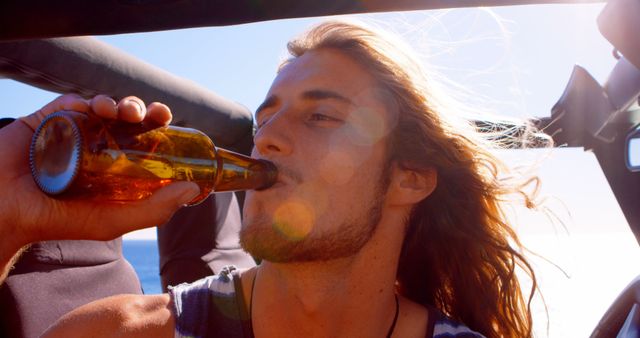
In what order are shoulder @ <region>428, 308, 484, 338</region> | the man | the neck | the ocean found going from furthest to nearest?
the ocean → shoulder @ <region>428, 308, 484, 338</region> → the neck → the man

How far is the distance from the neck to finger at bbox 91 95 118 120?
919 millimetres

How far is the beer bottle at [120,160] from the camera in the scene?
50.3 inches

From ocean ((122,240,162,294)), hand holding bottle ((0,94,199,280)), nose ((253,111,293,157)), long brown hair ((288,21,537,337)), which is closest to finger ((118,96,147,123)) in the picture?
hand holding bottle ((0,94,199,280))

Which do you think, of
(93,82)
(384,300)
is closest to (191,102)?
(93,82)

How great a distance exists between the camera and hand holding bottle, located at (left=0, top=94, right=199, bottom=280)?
137 centimetres

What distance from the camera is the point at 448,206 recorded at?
2.61 meters

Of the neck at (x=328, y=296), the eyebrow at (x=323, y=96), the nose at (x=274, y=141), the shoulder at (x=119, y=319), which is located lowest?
the neck at (x=328, y=296)

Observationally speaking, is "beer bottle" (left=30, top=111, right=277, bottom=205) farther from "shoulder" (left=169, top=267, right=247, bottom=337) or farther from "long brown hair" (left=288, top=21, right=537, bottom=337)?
"long brown hair" (left=288, top=21, right=537, bottom=337)

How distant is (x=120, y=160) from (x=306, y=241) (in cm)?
74

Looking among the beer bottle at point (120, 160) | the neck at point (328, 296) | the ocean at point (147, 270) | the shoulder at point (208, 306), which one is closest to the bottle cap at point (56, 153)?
the beer bottle at point (120, 160)

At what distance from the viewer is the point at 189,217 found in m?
2.67

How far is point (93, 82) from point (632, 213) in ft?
6.65

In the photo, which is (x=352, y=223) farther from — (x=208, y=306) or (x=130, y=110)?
(x=130, y=110)

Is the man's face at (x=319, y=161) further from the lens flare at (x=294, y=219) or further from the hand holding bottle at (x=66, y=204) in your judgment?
the hand holding bottle at (x=66, y=204)
